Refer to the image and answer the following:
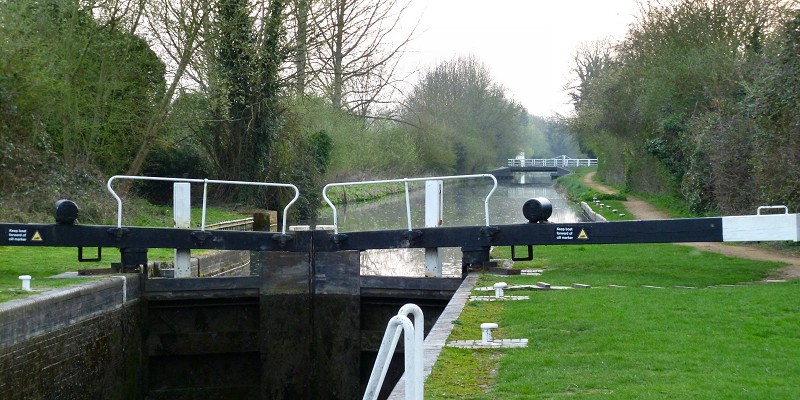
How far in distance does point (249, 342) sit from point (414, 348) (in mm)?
7865

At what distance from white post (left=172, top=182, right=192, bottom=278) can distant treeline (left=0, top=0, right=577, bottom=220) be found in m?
6.99

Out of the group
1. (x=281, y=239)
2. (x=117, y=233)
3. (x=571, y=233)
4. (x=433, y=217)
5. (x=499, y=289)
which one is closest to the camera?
(x=499, y=289)

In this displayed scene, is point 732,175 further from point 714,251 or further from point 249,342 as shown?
point 249,342

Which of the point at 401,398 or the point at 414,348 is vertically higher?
the point at 414,348

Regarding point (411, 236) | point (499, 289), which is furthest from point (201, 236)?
point (499, 289)

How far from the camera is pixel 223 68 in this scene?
24281mm

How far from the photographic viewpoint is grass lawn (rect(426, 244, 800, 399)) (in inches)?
211

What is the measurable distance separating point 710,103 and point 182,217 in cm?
1624

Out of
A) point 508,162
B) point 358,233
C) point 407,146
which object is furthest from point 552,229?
point 508,162

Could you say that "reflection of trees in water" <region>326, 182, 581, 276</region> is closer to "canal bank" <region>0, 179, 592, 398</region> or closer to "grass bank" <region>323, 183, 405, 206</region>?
"grass bank" <region>323, 183, 405, 206</region>

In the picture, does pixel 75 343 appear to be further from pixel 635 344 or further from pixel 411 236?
pixel 635 344

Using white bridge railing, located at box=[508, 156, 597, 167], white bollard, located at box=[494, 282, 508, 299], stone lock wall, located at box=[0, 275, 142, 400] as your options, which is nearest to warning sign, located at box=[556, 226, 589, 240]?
white bollard, located at box=[494, 282, 508, 299]

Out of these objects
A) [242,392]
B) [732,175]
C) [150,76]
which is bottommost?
[242,392]

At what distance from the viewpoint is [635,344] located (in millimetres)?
6578
